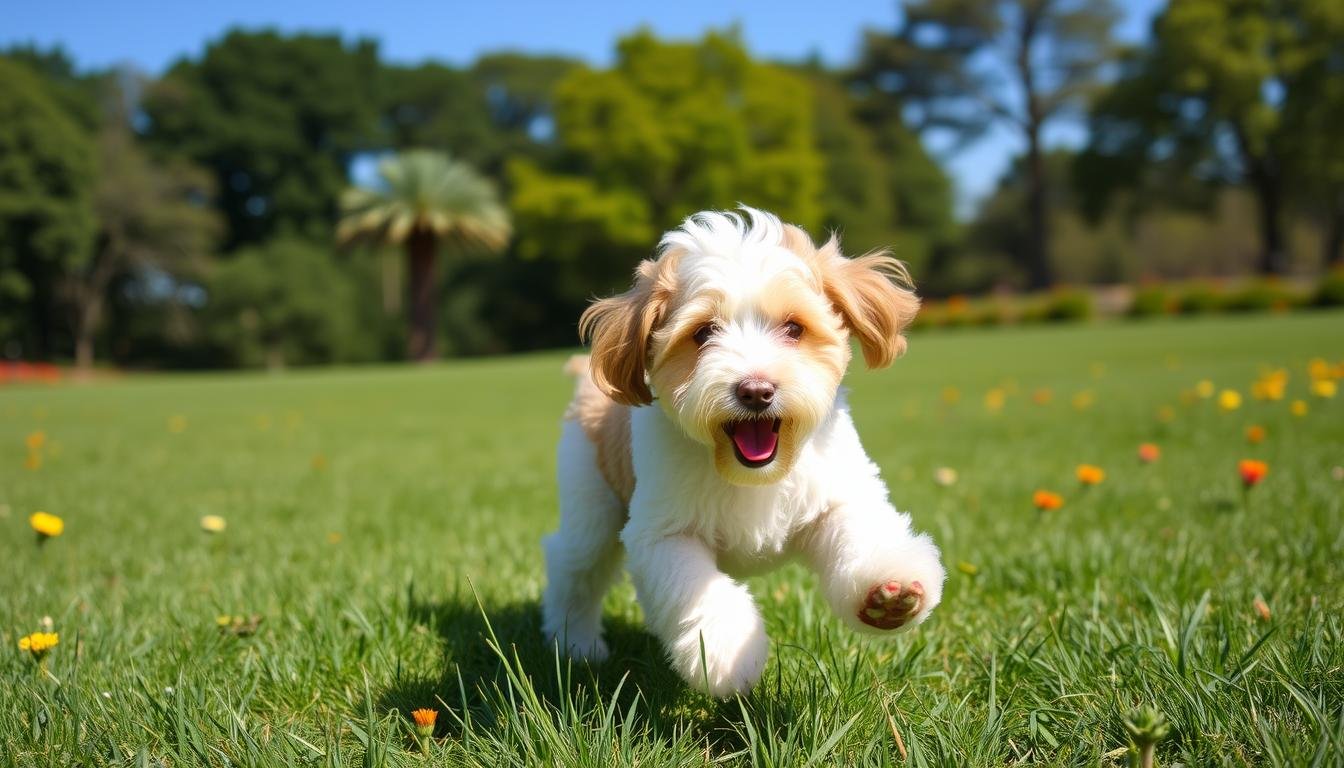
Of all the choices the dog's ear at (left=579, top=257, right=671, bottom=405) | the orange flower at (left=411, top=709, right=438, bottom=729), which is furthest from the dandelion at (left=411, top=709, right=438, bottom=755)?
the dog's ear at (left=579, top=257, right=671, bottom=405)

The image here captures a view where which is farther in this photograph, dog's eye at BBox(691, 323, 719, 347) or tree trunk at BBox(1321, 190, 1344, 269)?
tree trunk at BBox(1321, 190, 1344, 269)

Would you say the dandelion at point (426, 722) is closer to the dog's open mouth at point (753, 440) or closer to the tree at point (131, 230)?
the dog's open mouth at point (753, 440)

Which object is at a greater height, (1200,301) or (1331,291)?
(1331,291)

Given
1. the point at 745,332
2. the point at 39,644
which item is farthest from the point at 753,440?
the point at 39,644

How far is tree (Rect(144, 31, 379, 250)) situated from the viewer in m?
53.1

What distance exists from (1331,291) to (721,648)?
111ft

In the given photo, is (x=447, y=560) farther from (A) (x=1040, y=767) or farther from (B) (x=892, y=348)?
(A) (x=1040, y=767)

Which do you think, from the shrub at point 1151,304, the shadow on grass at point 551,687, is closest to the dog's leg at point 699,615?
the shadow on grass at point 551,687

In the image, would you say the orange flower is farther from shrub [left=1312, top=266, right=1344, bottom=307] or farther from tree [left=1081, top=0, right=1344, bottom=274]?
tree [left=1081, top=0, right=1344, bottom=274]

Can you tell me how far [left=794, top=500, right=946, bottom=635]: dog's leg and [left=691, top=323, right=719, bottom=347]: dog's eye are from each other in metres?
0.59

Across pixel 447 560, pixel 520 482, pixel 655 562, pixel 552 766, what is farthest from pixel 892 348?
pixel 520 482

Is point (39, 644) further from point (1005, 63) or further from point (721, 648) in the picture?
point (1005, 63)

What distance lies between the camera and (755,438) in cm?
236

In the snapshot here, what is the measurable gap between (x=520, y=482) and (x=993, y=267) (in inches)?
2286
